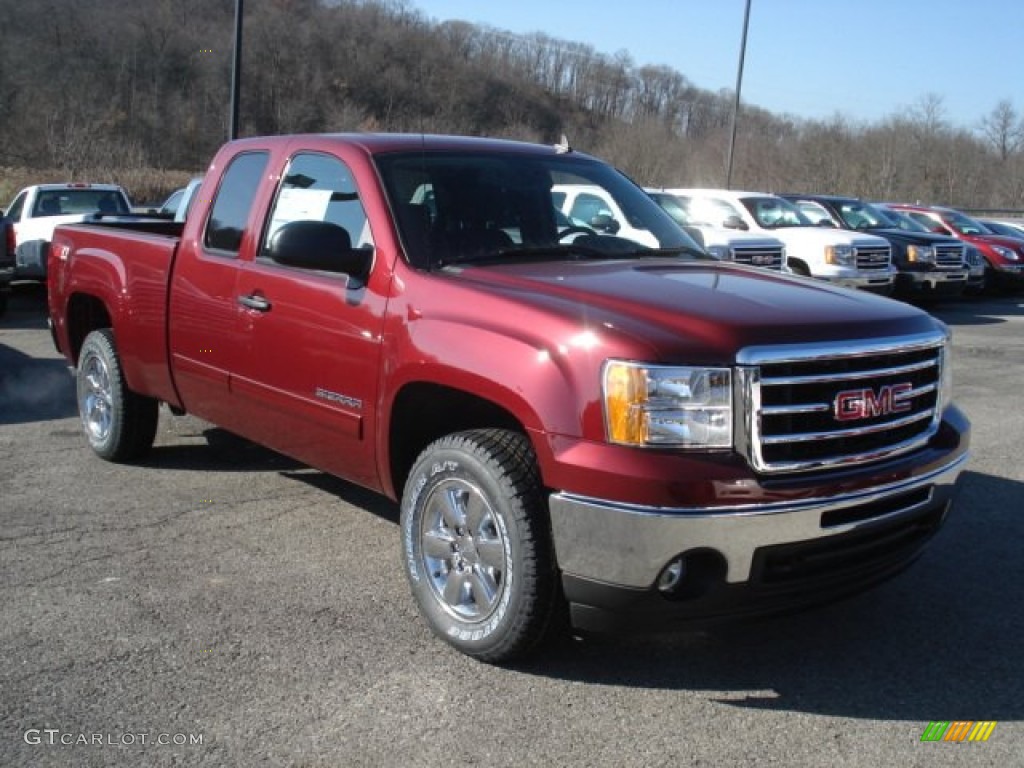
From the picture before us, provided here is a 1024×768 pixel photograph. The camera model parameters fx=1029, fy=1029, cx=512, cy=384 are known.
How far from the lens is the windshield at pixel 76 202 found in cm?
1521

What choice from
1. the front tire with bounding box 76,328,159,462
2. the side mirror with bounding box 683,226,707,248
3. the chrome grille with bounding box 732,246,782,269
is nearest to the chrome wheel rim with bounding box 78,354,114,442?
the front tire with bounding box 76,328,159,462

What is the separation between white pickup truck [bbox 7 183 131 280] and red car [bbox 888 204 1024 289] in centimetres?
1440

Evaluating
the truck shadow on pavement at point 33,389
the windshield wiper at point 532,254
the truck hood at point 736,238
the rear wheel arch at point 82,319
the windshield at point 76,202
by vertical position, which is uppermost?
the windshield wiper at point 532,254

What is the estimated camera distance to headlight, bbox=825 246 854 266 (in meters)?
14.9

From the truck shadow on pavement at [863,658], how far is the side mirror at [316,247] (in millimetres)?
1710

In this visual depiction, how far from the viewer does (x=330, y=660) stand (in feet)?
12.0

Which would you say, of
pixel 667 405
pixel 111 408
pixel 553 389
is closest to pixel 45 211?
pixel 111 408

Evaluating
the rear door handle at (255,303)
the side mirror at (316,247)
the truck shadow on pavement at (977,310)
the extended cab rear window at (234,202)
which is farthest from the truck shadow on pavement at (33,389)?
the truck shadow on pavement at (977,310)

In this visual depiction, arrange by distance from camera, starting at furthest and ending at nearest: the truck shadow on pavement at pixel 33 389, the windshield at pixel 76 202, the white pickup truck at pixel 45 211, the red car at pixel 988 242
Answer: the red car at pixel 988 242 < the windshield at pixel 76 202 < the white pickup truck at pixel 45 211 < the truck shadow on pavement at pixel 33 389

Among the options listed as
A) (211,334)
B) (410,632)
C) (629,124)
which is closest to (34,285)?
(211,334)

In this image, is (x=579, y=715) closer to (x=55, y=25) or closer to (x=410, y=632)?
(x=410, y=632)

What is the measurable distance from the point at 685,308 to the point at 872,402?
704 mm

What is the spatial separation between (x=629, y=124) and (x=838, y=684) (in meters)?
62.2

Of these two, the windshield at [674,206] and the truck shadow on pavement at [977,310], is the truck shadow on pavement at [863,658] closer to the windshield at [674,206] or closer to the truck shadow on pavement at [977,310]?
the windshield at [674,206]
